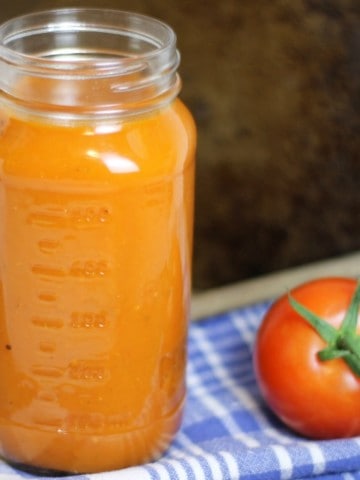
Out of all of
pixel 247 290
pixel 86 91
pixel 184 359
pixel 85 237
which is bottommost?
pixel 247 290

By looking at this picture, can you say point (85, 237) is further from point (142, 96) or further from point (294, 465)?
point (294, 465)

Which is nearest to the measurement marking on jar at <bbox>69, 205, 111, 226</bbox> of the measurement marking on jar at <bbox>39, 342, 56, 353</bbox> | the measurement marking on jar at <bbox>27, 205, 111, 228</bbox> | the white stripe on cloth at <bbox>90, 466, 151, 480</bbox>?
the measurement marking on jar at <bbox>27, 205, 111, 228</bbox>

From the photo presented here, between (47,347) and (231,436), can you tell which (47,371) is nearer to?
(47,347)

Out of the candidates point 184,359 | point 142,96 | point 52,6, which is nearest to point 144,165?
point 142,96

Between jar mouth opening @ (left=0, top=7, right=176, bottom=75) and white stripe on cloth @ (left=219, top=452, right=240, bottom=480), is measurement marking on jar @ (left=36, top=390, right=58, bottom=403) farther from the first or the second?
jar mouth opening @ (left=0, top=7, right=176, bottom=75)

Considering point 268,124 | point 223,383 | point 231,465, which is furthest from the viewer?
point 268,124

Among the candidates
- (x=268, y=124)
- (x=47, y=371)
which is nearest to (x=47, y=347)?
(x=47, y=371)
